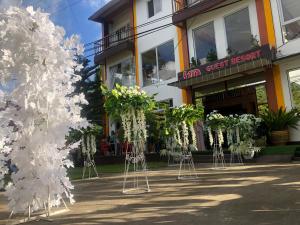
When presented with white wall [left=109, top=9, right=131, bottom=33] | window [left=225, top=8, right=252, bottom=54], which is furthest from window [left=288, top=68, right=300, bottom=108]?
white wall [left=109, top=9, right=131, bottom=33]

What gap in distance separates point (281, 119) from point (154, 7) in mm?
11642

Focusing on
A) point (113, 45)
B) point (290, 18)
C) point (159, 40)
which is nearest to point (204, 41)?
point (159, 40)

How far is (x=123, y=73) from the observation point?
80.5ft

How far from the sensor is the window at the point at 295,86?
1512cm

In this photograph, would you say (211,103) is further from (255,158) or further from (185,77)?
(255,158)

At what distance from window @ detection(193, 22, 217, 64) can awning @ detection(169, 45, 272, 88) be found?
4.89ft

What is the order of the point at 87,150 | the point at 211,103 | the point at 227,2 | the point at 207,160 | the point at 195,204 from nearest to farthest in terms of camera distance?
the point at 195,204 → the point at 87,150 → the point at 207,160 → the point at 227,2 → the point at 211,103

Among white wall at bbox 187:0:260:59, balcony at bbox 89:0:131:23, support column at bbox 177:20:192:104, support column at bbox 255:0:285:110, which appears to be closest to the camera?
support column at bbox 255:0:285:110

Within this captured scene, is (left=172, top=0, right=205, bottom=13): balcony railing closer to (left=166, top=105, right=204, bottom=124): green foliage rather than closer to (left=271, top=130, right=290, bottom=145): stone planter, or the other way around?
(left=271, top=130, right=290, bottom=145): stone planter

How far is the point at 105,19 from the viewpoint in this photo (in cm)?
2614

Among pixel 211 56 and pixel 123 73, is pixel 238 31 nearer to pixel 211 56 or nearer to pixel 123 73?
pixel 211 56

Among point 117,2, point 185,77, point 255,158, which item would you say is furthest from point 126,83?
point 255,158

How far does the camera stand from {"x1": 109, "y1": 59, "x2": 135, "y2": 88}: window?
23.8 m

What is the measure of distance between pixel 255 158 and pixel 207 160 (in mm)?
2480
